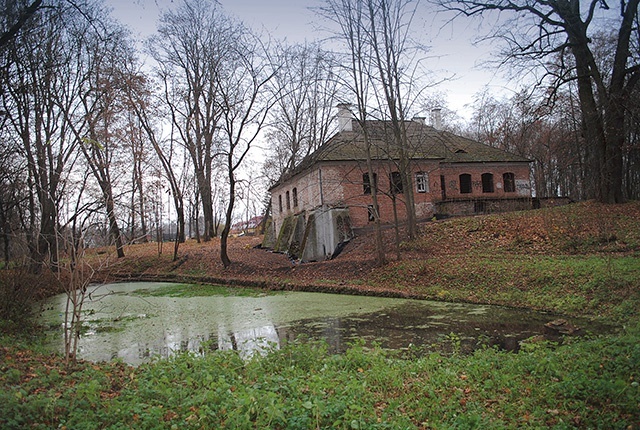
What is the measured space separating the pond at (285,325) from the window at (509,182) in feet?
52.7

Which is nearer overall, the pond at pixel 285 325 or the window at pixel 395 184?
the pond at pixel 285 325

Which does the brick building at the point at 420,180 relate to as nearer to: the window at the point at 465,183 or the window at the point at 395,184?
the window at the point at 465,183

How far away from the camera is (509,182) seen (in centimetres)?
2531

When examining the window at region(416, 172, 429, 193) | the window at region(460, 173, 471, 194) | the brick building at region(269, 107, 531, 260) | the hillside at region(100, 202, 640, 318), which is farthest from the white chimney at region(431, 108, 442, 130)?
the hillside at region(100, 202, 640, 318)

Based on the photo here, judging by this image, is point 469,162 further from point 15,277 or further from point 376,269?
point 15,277

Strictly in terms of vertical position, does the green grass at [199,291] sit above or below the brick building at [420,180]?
below

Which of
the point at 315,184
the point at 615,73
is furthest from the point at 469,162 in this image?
the point at 615,73

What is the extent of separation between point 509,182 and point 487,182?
1.21 m

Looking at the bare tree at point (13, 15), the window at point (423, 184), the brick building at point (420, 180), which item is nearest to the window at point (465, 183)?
the brick building at point (420, 180)

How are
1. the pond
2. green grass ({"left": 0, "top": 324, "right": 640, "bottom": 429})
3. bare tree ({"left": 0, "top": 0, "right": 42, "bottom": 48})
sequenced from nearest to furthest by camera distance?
green grass ({"left": 0, "top": 324, "right": 640, "bottom": 429}) < bare tree ({"left": 0, "top": 0, "right": 42, "bottom": 48}) < the pond

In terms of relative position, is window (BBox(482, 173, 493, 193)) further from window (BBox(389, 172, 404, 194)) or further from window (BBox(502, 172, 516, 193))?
window (BBox(389, 172, 404, 194))

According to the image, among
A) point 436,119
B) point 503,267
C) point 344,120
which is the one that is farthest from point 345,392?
point 436,119

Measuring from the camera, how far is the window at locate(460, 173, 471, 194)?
25.0m

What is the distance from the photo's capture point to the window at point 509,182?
25172mm
